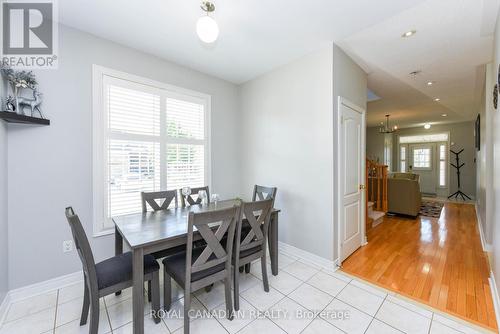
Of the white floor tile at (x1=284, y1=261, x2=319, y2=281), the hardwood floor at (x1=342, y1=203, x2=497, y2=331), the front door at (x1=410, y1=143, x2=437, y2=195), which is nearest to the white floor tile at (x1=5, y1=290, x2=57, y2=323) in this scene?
the white floor tile at (x1=284, y1=261, x2=319, y2=281)

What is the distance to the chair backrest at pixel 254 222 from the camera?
186cm

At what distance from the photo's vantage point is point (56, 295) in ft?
6.68

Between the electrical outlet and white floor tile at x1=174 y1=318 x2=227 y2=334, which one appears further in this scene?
the electrical outlet

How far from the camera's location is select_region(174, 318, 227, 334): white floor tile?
1619 mm

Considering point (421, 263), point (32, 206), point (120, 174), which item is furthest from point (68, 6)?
point (421, 263)

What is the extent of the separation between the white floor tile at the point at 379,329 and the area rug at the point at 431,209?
15.0ft

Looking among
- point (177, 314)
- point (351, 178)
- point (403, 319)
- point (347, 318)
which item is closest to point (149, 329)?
point (177, 314)

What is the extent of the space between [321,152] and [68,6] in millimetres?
3009

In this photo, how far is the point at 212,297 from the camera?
2.02 metres

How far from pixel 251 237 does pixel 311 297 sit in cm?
84

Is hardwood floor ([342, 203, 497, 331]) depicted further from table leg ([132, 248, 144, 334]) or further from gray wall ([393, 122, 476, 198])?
gray wall ([393, 122, 476, 198])

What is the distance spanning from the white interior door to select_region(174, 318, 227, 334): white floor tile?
5.71 ft

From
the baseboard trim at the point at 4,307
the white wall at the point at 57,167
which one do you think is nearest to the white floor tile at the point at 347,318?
the white wall at the point at 57,167

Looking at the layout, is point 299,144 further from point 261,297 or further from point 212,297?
point 212,297
